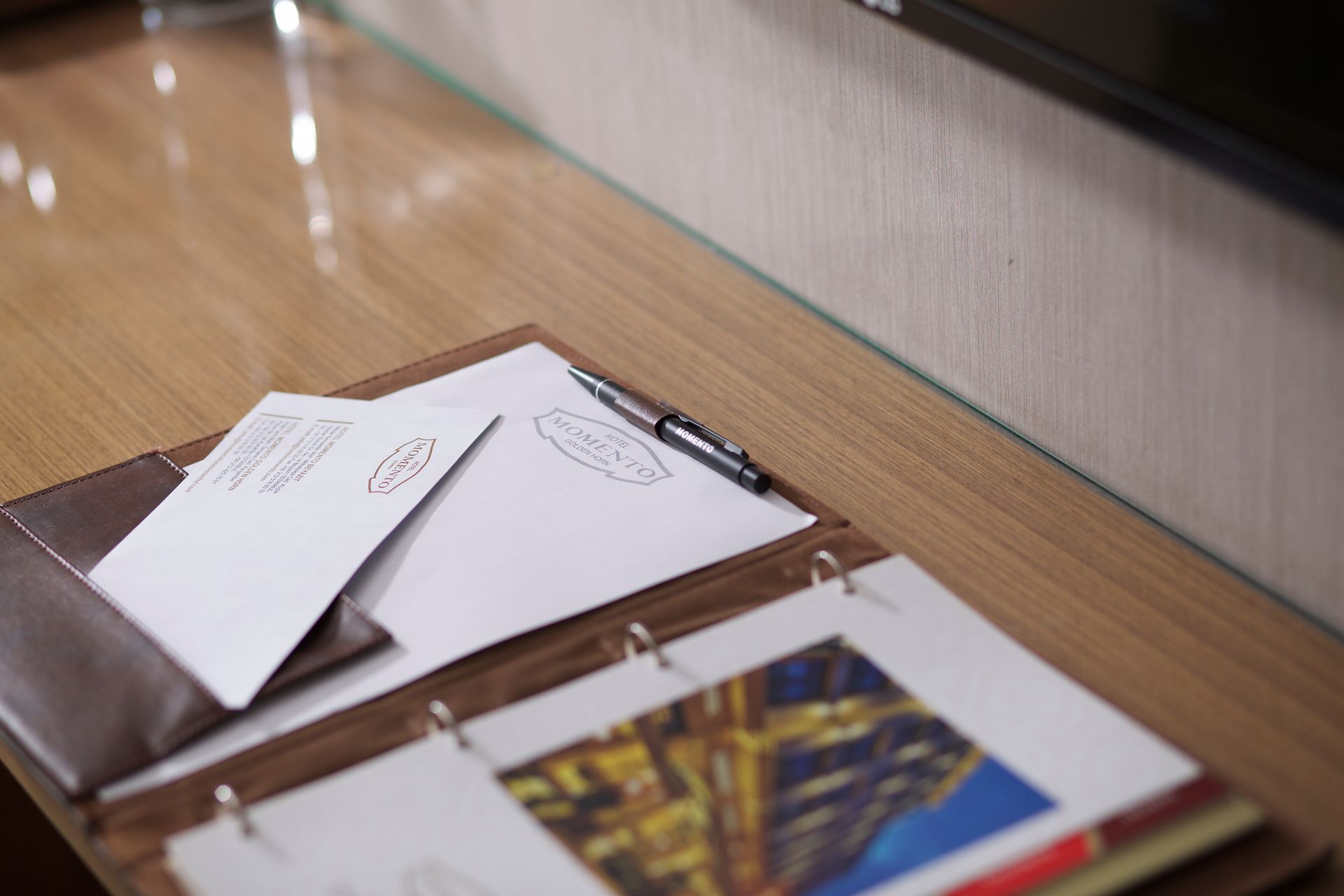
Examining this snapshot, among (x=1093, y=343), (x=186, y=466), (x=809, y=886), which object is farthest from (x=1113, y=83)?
(x=186, y=466)

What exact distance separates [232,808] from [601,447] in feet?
1.04

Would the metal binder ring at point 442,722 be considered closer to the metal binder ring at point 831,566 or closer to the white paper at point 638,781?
the white paper at point 638,781

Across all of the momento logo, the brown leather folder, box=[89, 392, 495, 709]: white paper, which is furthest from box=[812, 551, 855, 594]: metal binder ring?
box=[89, 392, 495, 709]: white paper

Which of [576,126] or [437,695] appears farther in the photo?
[576,126]

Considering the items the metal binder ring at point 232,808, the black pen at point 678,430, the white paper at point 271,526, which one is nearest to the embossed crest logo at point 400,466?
the white paper at point 271,526

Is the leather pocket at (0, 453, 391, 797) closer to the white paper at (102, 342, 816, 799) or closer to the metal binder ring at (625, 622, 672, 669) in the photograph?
the white paper at (102, 342, 816, 799)

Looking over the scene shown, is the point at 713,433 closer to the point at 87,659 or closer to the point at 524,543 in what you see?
the point at 524,543

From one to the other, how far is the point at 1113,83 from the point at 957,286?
0.70ft

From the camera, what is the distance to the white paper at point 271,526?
730mm

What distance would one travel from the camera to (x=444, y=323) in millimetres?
1062

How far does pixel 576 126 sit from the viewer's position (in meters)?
1.30

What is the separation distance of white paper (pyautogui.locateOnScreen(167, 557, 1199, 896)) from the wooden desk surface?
60 mm

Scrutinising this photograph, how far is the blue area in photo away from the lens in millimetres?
583

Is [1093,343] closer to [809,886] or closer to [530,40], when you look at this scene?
[809,886]
